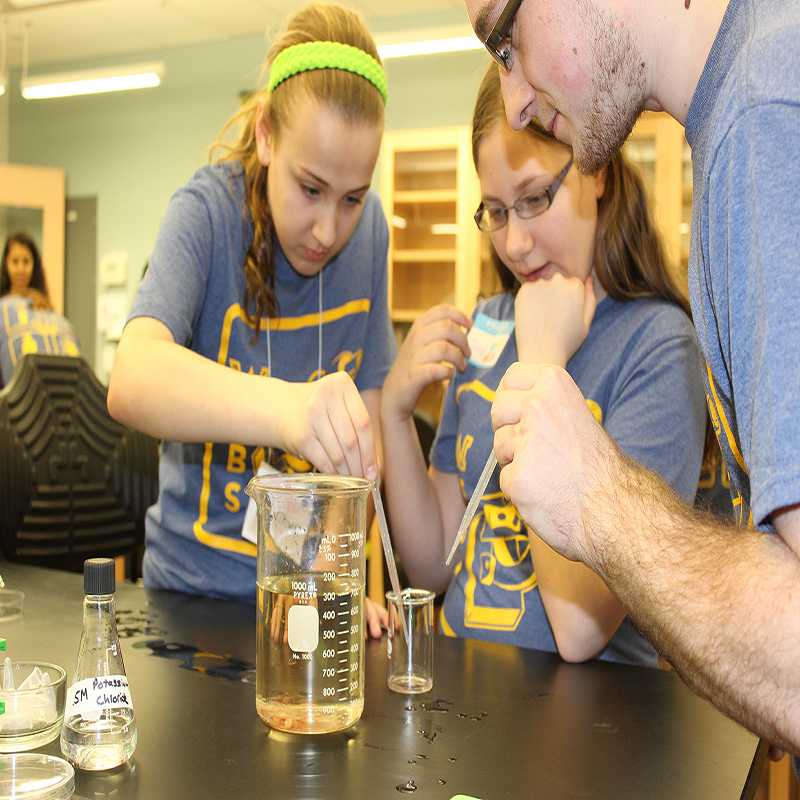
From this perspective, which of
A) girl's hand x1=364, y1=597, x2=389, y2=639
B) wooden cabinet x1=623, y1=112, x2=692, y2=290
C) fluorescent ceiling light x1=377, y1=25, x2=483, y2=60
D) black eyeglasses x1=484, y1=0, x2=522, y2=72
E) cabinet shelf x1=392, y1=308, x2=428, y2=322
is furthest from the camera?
cabinet shelf x1=392, y1=308, x2=428, y2=322

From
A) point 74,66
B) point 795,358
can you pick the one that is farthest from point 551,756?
point 74,66

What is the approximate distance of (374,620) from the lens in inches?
45.7

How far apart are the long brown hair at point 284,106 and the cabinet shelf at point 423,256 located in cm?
292

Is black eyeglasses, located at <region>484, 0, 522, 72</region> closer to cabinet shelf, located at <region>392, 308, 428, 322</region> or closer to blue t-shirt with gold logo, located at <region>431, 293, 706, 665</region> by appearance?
blue t-shirt with gold logo, located at <region>431, 293, 706, 665</region>

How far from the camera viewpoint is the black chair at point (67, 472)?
6.26ft

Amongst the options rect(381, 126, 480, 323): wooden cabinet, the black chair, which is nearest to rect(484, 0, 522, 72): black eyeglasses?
the black chair

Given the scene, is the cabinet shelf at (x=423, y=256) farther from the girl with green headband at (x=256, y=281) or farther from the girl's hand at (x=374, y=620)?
the girl's hand at (x=374, y=620)

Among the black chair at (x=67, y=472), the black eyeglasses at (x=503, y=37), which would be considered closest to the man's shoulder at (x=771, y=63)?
the black eyeglasses at (x=503, y=37)

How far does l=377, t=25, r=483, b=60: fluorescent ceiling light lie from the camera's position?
14.3ft

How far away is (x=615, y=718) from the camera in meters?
0.87

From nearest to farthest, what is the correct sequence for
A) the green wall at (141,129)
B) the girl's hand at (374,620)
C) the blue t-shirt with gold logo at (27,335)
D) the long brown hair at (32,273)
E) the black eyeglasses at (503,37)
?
1. the black eyeglasses at (503,37)
2. the girl's hand at (374,620)
3. the blue t-shirt with gold logo at (27,335)
4. the long brown hair at (32,273)
5. the green wall at (141,129)

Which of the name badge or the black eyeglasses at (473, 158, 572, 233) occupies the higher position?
the black eyeglasses at (473, 158, 572, 233)

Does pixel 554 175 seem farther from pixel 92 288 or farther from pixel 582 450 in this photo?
pixel 92 288

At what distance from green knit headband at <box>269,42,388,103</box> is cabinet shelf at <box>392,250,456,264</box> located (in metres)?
3.07
